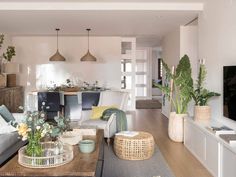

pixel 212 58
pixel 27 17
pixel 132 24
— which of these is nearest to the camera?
pixel 212 58

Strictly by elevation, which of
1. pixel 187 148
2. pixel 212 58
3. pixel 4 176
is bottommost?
pixel 187 148

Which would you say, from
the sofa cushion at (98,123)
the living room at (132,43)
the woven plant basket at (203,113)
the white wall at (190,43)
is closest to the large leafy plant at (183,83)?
the living room at (132,43)

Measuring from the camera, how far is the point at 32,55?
928 cm

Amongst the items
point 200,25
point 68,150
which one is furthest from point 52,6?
point 68,150

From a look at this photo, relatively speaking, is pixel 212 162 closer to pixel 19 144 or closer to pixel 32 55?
pixel 19 144

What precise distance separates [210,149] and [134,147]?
3.44 feet

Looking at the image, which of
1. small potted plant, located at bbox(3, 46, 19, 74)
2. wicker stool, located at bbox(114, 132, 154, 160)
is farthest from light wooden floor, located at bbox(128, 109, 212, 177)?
small potted plant, located at bbox(3, 46, 19, 74)

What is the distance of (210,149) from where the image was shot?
3.69m

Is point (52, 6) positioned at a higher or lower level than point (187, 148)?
higher

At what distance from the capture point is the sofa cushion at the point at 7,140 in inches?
116

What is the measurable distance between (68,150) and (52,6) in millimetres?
3318

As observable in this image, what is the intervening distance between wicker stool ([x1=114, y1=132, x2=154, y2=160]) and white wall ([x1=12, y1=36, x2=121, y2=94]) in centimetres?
533

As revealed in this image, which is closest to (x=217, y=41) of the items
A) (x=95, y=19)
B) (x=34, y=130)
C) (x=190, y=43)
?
(x=190, y=43)

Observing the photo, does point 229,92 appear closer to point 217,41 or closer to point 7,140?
point 217,41
